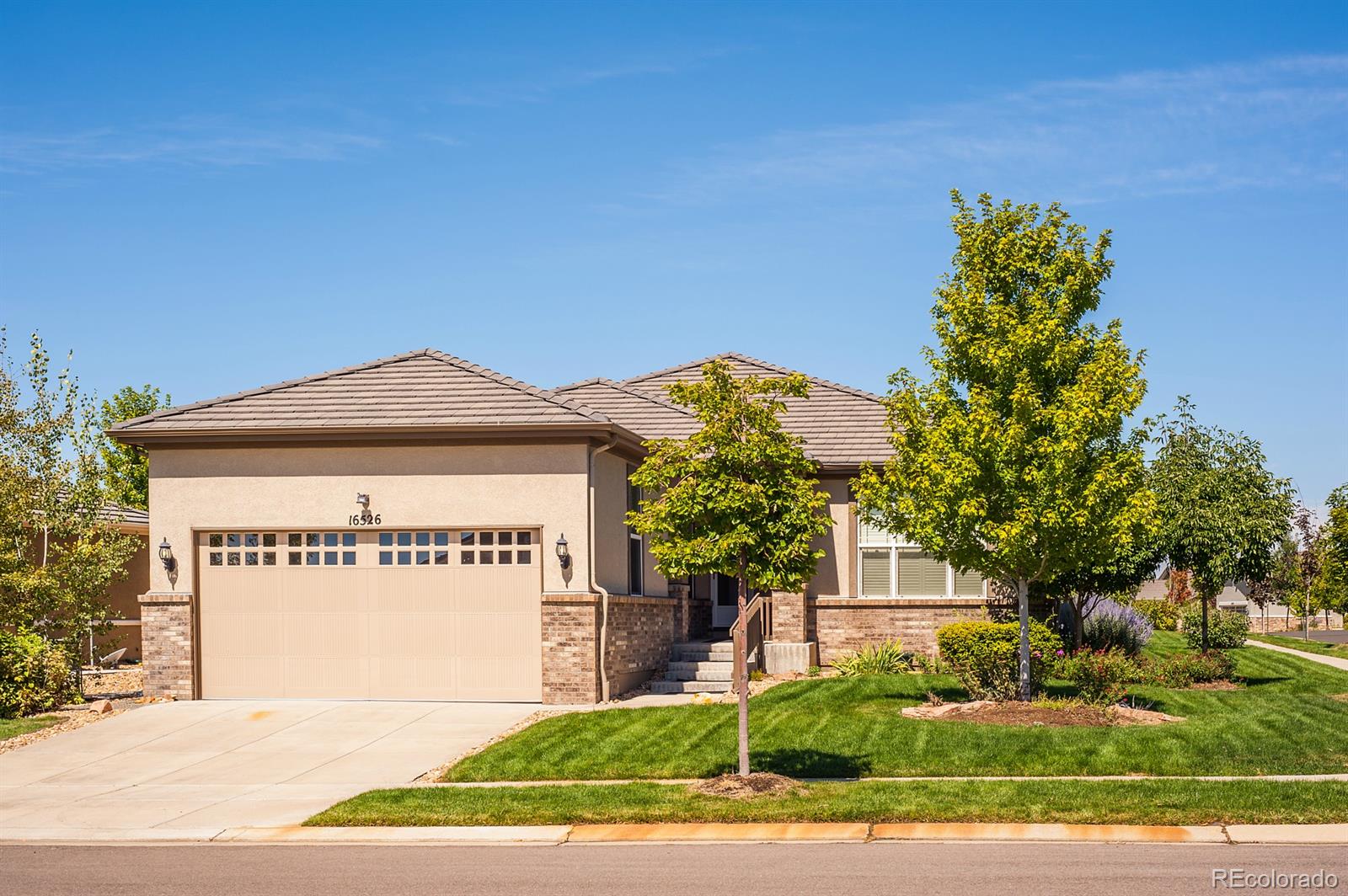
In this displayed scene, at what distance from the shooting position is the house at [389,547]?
68.2 ft

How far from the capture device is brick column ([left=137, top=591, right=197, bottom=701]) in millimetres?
21344

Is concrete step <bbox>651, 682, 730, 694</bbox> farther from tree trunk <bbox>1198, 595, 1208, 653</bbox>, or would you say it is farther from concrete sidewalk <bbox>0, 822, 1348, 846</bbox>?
concrete sidewalk <bbox>0, 822, 1348, 846</bbox>

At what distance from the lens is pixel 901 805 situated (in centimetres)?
1273

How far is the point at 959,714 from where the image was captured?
60.2 feet

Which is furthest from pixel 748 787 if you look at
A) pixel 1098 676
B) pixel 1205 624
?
pixel 1205 624

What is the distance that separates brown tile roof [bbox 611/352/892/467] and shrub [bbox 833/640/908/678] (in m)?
3.41

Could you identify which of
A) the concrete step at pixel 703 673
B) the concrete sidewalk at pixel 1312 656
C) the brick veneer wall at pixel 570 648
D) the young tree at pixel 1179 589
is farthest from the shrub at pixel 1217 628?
the young tree at pixel 1179 589

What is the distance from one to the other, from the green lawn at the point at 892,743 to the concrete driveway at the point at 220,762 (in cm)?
128

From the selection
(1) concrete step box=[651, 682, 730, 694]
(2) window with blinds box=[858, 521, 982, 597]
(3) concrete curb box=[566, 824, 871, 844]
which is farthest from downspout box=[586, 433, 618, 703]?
(3) concrete curb box=[566, 824, 871, 844]

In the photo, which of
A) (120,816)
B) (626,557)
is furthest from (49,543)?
(120,816)

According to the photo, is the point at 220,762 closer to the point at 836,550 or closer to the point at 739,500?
the point at 739,500

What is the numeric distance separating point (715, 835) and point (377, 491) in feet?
35.4

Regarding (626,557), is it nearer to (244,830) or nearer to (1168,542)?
(1168,542)

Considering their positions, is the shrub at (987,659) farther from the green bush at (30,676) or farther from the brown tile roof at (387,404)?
the green bush at (30,676)
